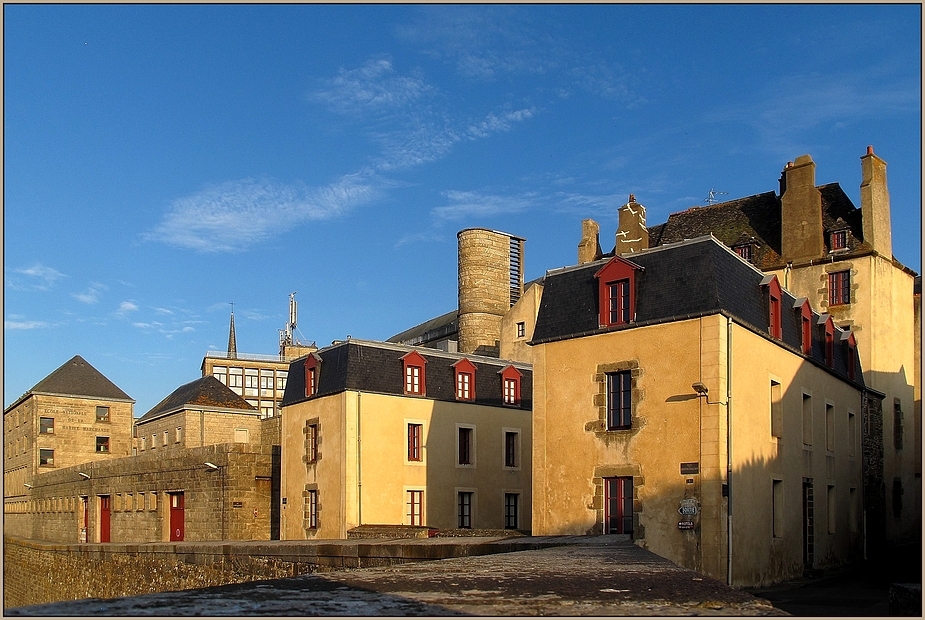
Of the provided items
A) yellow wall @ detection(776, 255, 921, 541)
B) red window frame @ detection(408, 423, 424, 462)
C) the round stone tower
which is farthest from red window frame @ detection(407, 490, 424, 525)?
the round stone tower

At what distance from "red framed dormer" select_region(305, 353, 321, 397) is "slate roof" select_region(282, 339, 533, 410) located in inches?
4.5

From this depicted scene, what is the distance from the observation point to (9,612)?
18.5 feet

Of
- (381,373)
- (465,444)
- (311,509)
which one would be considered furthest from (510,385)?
(311,509)

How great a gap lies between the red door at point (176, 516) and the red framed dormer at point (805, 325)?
70.1 ft

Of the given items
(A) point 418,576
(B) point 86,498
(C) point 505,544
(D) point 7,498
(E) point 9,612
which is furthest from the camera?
(D) point 7,498

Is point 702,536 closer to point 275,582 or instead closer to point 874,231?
point 275,582

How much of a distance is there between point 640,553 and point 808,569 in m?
11.5

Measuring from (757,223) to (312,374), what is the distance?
55.9 feet

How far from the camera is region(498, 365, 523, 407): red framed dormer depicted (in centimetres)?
2939

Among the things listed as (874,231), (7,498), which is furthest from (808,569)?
(7,498)

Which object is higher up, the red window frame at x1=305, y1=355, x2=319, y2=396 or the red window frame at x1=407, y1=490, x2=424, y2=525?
the red window frame at x1=305, y1=355, x2=319, y2=396

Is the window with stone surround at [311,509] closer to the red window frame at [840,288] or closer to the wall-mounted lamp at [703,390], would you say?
the wall-mounted lamp at [703,390]

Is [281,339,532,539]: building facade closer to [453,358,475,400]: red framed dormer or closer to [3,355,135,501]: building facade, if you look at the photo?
[453,358,475,400]: red framed dormer

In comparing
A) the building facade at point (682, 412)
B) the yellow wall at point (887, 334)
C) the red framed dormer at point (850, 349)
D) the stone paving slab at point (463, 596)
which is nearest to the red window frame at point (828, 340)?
the red framed dormer at point (850, 349)
